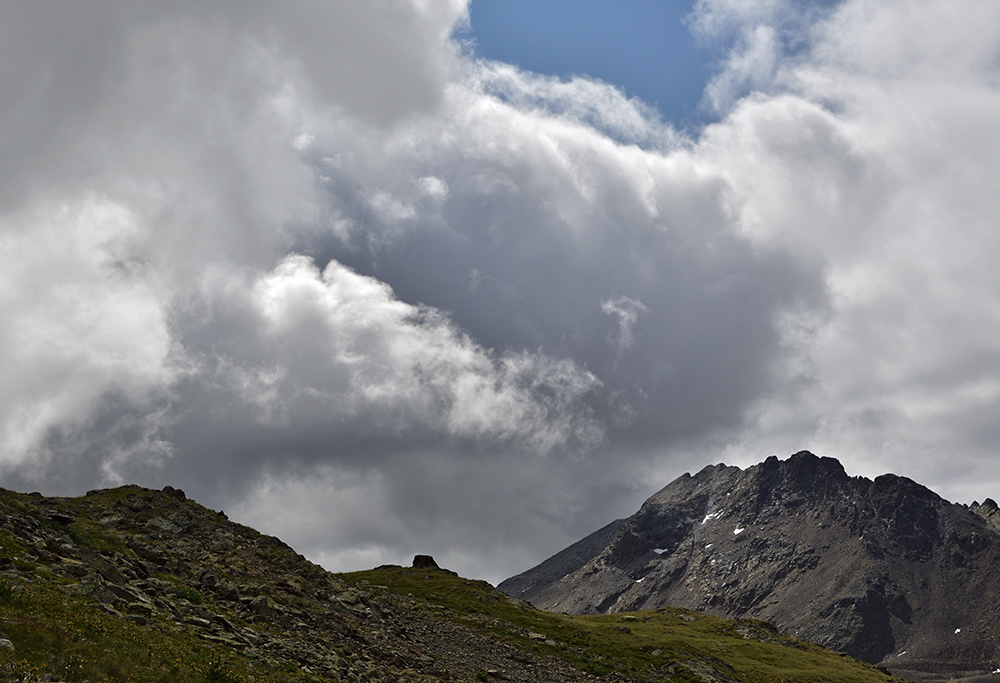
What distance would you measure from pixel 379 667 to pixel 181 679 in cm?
2080

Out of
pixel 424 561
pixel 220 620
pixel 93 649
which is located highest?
pixel 424 561

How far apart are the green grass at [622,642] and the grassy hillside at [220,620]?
0.53 meters

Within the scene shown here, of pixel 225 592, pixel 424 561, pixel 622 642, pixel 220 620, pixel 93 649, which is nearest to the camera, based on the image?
pixel 93 649

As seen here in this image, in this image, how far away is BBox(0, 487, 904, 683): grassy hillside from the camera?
27047 millimetres

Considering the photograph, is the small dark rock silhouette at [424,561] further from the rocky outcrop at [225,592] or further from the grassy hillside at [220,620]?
the rocky outcrop at [225,592]

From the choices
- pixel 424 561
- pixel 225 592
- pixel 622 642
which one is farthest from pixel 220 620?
pixel 424 561

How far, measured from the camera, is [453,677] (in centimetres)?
5131

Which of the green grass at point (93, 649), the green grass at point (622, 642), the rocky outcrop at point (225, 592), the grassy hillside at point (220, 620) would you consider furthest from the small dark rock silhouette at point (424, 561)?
the green grass at point (93, 649)

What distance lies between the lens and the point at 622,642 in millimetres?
100375

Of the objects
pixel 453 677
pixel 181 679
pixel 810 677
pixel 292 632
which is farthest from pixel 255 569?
pixel 810 677

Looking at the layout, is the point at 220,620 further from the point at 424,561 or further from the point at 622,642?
the point at 424,561

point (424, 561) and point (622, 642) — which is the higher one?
point (424, 561)

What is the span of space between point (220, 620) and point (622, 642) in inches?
2934

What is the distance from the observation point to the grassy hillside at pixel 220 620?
88.7ft
